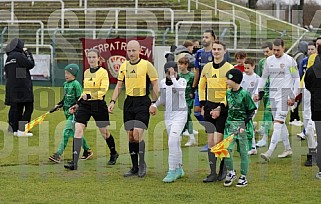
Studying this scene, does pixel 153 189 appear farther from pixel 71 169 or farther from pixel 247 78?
pixel 247 78

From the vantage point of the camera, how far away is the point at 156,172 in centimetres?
1105

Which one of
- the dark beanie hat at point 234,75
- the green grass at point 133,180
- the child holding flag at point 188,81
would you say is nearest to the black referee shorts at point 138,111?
the green grass at point 133,180

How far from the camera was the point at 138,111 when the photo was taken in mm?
10539

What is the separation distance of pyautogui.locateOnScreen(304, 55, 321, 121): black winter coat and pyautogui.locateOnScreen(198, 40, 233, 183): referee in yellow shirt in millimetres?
1149

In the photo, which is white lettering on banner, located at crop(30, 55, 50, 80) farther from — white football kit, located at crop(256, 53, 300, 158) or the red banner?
white football kit, located at crop(256, 53, 300, 158)

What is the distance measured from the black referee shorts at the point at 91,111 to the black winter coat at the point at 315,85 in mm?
3213

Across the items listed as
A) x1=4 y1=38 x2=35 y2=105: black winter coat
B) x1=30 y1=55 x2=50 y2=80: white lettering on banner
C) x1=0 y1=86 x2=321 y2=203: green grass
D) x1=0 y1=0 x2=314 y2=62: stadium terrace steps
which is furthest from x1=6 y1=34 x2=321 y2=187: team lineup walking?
x1=30 y1=55 x2=50 y2=80: white lettering on banner

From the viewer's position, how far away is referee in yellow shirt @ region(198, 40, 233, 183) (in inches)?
402

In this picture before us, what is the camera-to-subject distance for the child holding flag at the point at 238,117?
32.2 feet

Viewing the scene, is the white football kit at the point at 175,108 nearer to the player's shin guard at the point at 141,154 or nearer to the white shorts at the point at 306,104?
the player's shin guard at the point at 141,154

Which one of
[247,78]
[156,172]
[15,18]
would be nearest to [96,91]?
[156,172]

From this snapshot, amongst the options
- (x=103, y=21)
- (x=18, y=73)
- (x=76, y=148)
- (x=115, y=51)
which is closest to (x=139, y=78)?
(x=76, y=148)

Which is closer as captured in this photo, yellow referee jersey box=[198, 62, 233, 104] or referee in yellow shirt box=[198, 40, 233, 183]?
referee in yellow shirt box=[198, 40, 233, 183]

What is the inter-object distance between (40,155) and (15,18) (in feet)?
79.5
